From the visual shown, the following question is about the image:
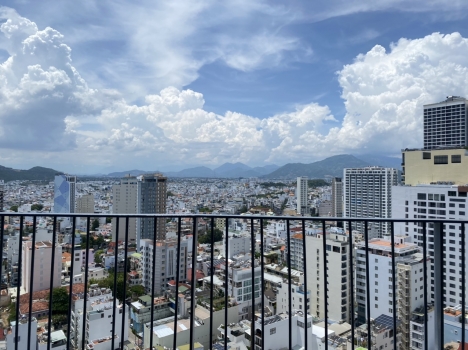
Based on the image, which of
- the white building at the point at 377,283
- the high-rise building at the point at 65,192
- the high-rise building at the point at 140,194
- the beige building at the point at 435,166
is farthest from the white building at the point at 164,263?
the beige building at the point at 435,166

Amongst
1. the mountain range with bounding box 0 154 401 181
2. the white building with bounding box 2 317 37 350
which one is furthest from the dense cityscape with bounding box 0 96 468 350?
the mountain range with bounding box 0 154 401 181

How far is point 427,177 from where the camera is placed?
990 inches

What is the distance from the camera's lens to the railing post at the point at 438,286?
1.93 metres

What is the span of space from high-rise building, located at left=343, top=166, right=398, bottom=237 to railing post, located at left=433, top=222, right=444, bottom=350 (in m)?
27.8

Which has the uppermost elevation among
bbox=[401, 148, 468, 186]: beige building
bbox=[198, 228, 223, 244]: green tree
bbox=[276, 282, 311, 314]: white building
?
bbox=[401, 148, 468, 186]: beige building

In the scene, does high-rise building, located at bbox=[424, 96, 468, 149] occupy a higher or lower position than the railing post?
higher

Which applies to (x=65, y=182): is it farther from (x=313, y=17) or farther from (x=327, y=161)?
(x=327, y=161)

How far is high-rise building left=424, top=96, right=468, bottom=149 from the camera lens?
133ft

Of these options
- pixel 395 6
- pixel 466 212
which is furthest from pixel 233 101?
pixel 466 212

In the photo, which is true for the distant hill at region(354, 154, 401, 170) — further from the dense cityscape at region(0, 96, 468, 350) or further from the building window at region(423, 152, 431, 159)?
the dense cityscape at region(0, 96, 468, 350)

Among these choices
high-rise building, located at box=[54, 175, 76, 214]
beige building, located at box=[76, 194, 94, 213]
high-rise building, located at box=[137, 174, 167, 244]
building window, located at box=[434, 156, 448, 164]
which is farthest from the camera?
building window, located at box=[434, 156, 448, 164]

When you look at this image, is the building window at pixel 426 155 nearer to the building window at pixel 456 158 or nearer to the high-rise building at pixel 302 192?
the building window at pixel 456 158

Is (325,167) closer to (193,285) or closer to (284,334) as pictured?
(284,334)

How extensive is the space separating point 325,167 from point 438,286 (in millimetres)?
33538
